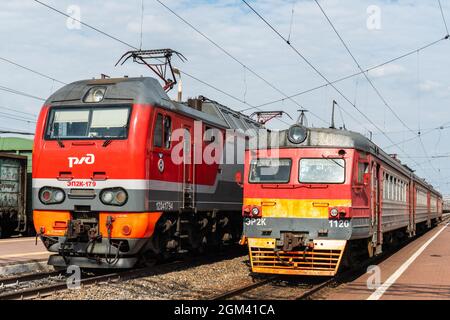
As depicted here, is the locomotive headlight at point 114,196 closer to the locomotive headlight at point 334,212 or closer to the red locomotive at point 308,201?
the red locomotive at point 308,201

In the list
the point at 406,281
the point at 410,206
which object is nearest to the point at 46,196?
the point at 406,281

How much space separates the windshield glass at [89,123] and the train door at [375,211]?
5580mm

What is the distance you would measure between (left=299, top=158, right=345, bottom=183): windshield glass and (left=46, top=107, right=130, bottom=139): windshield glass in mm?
3619

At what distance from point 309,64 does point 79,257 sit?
34.4 ft

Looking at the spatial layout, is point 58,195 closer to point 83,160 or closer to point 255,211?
point 83,160

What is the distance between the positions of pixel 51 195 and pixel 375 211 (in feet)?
23.2

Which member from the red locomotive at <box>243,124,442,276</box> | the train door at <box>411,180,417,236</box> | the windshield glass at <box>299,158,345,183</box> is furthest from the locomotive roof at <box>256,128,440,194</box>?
the train door at <box>411,180,417,236</box>

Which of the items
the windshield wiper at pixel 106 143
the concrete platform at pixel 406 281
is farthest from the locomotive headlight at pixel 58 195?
the concrete platform at pixel 406 281

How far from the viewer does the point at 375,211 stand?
1370 centimetres

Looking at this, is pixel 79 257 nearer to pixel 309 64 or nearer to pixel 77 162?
pixel 77 162

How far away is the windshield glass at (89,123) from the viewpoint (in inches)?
474

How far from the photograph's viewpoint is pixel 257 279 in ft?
41.5
